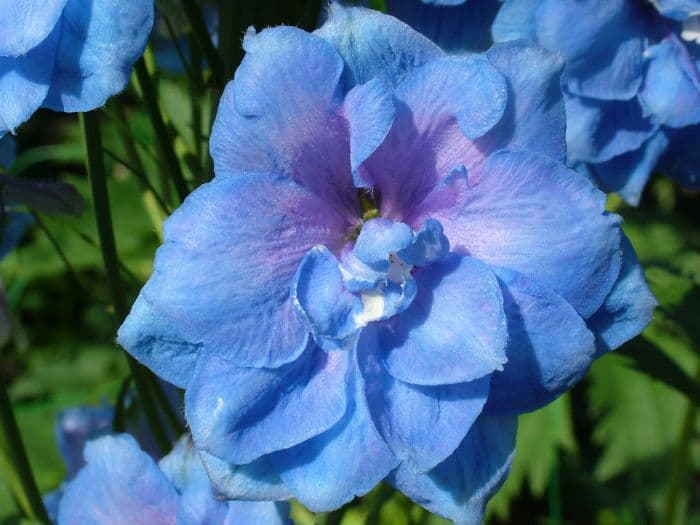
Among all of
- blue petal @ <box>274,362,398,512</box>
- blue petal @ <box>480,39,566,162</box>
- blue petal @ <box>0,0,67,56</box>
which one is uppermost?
blue petal @ <box>0,0,67,56</box>

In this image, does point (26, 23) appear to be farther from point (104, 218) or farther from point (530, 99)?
point (530, 99)

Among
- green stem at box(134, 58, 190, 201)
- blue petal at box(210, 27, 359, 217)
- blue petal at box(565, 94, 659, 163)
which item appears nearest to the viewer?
blue petal at box(210, 27, 359, 217)

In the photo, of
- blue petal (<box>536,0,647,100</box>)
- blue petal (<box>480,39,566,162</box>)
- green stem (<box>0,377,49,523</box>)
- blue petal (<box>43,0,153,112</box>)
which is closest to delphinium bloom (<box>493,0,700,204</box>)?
blue petal (<box>536,0,647,100</box>)

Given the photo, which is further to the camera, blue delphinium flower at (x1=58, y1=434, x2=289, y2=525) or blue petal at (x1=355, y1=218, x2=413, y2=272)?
blue delphinium flower at (x1=58, y1=434, x2=289, y2=525)

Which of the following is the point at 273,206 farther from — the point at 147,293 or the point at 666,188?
the point at 666,188

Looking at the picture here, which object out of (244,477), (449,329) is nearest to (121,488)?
(244,477)

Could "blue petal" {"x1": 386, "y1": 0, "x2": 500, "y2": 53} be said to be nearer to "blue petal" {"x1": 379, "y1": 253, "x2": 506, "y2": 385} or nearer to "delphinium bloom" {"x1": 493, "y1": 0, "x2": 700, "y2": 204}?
"delphinium bloom" {"x1": 493, "y1": 0, "x2": 700, "y2": 204}

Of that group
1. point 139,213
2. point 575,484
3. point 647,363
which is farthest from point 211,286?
point 575,484
